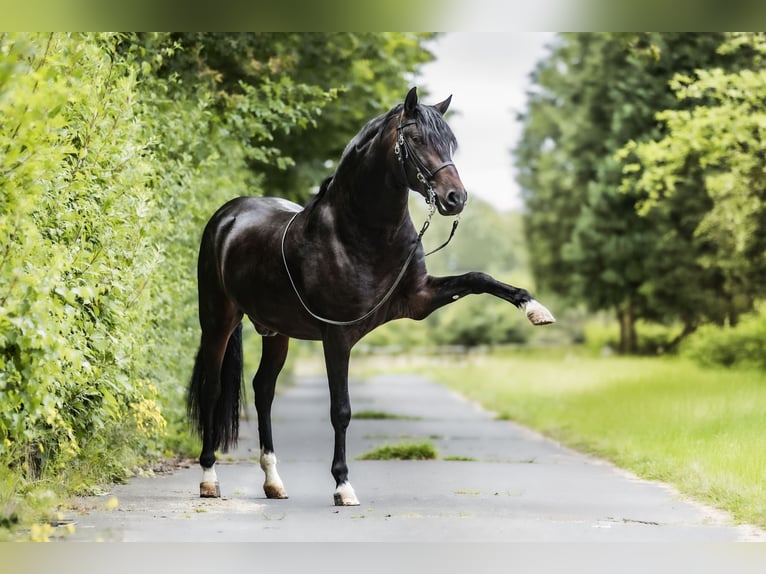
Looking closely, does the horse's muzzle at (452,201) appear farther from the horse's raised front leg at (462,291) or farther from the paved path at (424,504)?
the paved path at (424,504)

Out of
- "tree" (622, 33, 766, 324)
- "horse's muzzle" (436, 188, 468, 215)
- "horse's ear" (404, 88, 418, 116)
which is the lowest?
"horse's muzzle" (436, 188, 468, 215)

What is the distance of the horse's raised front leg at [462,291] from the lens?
7699mm

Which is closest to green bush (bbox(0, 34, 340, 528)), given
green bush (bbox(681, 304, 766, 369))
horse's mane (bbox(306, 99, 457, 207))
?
horse's mane (bbox(306, 99, 457, 207))

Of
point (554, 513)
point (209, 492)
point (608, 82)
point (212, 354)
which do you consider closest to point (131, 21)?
point (212, 354)

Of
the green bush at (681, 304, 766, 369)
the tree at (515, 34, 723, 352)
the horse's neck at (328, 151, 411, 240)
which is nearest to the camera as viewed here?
the horse's neck at (328, 151, 411, 240)

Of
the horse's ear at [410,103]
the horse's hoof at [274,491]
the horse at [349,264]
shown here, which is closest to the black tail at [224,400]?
the horse at [349,264]

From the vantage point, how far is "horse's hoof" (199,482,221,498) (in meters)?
8.93

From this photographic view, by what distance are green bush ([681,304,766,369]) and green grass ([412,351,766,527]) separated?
0.53 meters

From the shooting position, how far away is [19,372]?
6.76 meters

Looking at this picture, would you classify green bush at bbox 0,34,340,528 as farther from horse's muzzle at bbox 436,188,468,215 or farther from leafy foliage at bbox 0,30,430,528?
horse's muzzle at bbox 436,188,468,215

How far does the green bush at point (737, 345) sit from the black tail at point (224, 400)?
14.4 metres

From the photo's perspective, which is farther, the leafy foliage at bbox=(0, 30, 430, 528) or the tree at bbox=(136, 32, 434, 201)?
the tree at bbox=(136, 32, 434, 201)

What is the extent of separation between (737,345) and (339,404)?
715 inches

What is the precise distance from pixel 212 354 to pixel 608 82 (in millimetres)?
24710
